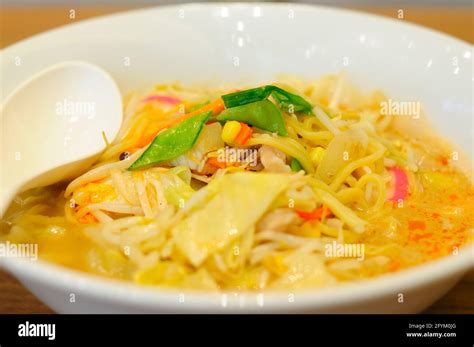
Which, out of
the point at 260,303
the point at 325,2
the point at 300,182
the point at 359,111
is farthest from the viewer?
the point at 325,2

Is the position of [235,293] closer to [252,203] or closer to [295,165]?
[252,203]

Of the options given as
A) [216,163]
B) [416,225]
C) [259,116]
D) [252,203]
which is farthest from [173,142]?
[416,225]

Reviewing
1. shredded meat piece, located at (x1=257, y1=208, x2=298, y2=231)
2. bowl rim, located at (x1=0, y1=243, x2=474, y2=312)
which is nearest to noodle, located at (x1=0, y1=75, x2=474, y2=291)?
shredded meat piece, located at (x1=257, y1=208, x2=298, y2=231)

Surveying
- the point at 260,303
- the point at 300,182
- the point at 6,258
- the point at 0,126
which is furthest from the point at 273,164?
the point at 0,126

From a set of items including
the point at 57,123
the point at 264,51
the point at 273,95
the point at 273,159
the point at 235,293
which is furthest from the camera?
the point at 264,51

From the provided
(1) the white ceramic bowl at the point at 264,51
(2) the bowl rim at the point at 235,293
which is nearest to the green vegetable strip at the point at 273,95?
(1) the white ceramic bowl at the point at 264,51

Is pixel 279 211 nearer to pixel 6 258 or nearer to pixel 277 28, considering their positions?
pixel 6 258
